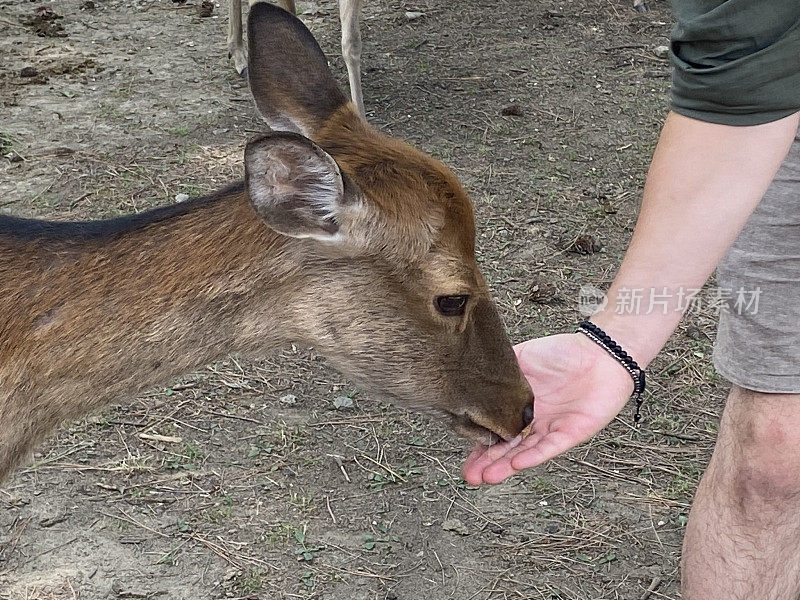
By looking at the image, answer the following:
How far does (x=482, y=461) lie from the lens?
2.49 m

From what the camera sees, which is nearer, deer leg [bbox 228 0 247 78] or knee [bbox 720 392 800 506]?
knee [bbox 720 392 800 506]

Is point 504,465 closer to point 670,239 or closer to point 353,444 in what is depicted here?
point 670,239

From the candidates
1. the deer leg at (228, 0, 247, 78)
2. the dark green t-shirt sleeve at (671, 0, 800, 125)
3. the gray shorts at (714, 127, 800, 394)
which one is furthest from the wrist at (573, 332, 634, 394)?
the deer leg at (228, 0, 247, 78)

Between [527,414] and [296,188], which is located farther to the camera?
[527,414]

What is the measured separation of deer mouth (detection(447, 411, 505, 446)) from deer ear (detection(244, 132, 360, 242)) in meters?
0.60

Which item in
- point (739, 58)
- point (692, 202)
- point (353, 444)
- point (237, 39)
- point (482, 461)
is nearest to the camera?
point (739, 58)

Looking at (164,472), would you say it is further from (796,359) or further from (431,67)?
(431,67)

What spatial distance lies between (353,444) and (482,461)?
133 centimetres

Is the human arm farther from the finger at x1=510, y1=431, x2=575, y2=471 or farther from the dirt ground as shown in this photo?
the dirt ground

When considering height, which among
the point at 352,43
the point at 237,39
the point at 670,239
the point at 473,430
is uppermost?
the point at 670,239

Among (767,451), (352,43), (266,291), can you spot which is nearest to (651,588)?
(767,451)

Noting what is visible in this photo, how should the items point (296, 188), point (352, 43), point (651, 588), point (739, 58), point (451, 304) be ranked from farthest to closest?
point (352, 43) → point (651, 588) → point (451, 304) → point (296, 188) → point (739, 58)

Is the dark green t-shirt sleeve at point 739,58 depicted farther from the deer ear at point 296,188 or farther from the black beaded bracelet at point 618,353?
the deer ear at point 296,188

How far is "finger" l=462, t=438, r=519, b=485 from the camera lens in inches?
97.3
